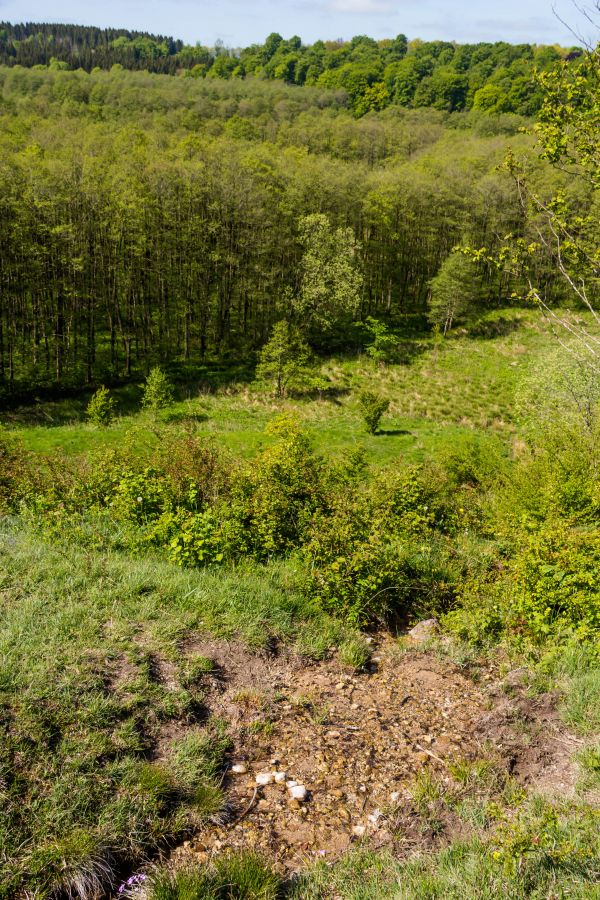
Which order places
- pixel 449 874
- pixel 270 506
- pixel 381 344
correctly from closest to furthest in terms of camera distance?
1. pixel 449 874
2. pixel 270 506
3. pixel 381 344

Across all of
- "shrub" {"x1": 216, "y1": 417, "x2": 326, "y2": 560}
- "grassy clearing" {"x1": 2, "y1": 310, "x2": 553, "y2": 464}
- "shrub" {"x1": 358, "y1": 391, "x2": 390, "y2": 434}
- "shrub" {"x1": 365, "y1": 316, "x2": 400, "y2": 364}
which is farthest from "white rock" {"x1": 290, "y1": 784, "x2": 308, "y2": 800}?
"shrub" {"x1": 365, "y1": 316, "x2": 400, "y2": 364}

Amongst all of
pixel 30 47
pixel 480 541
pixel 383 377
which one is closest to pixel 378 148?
pixel 383 377

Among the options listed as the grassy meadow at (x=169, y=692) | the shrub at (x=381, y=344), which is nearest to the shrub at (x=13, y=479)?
the grassy meadow at (x=169, y=692)

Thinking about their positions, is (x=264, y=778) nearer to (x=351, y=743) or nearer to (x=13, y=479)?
(x=351, y=743)

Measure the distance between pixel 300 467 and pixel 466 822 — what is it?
697 centimetres

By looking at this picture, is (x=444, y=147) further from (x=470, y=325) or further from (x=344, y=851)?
(x=344, y=851)

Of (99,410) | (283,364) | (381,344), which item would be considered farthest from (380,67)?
(99,410)

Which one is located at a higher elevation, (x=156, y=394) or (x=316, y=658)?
(x=316, y=658)

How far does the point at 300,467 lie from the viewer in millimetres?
10750

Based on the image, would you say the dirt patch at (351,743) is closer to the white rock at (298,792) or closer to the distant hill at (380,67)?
the white rock at (298,792)

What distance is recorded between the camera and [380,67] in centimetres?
17088

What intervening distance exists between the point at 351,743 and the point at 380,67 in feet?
672

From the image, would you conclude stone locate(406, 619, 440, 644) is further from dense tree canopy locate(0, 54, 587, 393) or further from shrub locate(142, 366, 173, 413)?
dense tree canopy locate(0, 54, 587, 393)

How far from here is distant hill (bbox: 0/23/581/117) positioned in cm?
14450
